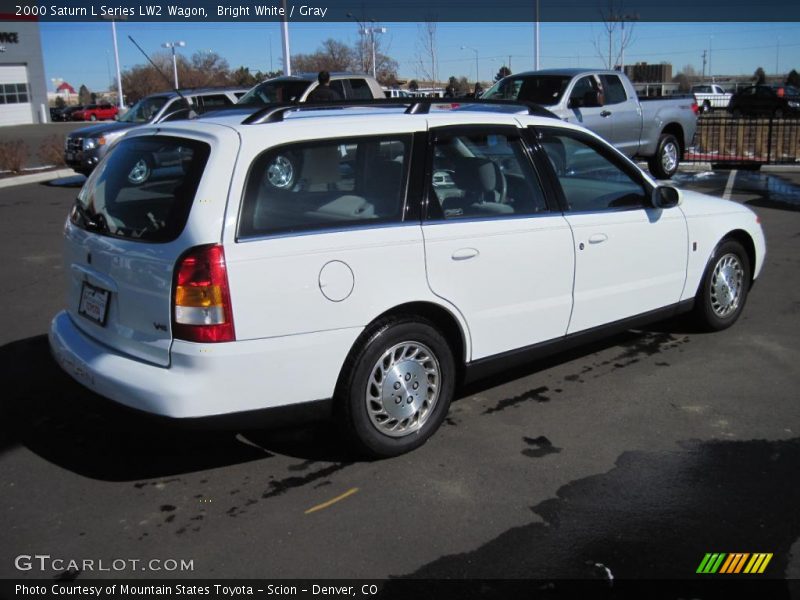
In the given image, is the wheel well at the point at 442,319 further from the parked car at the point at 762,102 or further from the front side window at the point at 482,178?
the parked car at the point at 762,102

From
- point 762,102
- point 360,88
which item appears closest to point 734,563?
point 360,88

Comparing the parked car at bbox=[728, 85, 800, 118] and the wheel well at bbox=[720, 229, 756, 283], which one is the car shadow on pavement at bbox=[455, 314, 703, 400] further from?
the parked car at bbox=[728, 85, 800, 118]

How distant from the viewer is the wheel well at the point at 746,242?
5949mm

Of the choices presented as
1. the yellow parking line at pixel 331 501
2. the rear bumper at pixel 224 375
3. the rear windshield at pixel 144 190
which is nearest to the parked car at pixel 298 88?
the rear windshield at pixel 144 190

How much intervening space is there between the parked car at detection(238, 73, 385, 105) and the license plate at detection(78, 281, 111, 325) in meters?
10.8

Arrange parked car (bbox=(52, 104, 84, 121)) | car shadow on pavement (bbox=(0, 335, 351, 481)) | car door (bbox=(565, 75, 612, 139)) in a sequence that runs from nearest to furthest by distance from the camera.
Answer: car shadow on pavement (bbox=(0, 335, 351, 481))
car door (bbox=(565, 75, 612, 139))
parked car (bbox=(52, 104, 84, 121))

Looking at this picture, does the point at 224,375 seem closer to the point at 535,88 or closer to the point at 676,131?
the point at 535,88

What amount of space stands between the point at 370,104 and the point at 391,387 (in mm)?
1726

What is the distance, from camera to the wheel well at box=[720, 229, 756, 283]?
595cm

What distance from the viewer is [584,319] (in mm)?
4902

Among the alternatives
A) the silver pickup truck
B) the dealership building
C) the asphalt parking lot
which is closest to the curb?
the silver pickup truck

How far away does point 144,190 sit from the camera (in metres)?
3.91

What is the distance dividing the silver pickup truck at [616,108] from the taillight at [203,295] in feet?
33.2
